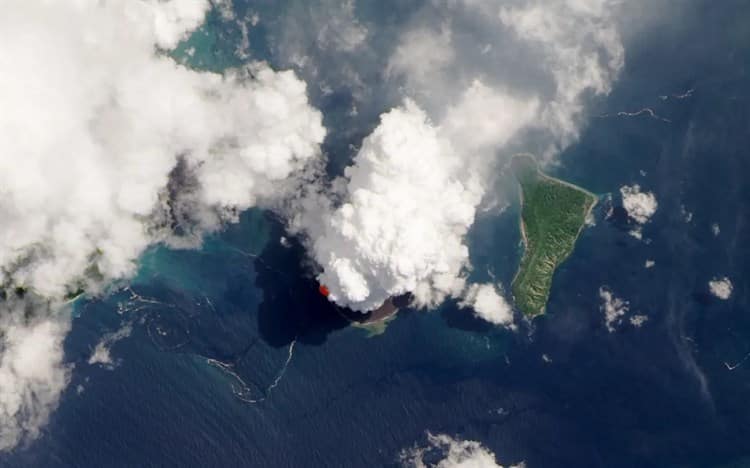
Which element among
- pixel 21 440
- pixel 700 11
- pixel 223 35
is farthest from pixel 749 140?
pixel 21 440

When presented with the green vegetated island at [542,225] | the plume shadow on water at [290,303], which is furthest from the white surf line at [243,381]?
the green vegetated island at [542,225]

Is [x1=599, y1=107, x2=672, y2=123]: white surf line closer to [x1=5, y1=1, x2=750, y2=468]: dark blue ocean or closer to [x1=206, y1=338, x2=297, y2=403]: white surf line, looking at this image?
[x1=5, y1=1, x2=750, y2=468]: dark blue ocean

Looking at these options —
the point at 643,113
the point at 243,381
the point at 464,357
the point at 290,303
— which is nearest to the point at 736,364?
the point at 643,113

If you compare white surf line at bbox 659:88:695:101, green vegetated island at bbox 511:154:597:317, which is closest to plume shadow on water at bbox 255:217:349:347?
green vegetated island at bbox 511:154:597:317

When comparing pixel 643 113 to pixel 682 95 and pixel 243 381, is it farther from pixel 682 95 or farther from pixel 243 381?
pixel 243 381

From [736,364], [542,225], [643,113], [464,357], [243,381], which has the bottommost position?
[243,381]

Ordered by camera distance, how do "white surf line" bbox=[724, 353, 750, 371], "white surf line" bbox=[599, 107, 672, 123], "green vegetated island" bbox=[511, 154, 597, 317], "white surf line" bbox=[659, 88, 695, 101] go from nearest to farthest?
"white surf line" bbox=[599, 107, 672, 123], "white surf line" bbox=[659, 88, 695, 101], "green vegetated island" bbox=[511, 154, 597, 317], "white surf line" bbox=[724, 353, 750, 371]

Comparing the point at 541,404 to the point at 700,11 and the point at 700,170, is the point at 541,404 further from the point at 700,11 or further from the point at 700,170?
the point at 700,11
